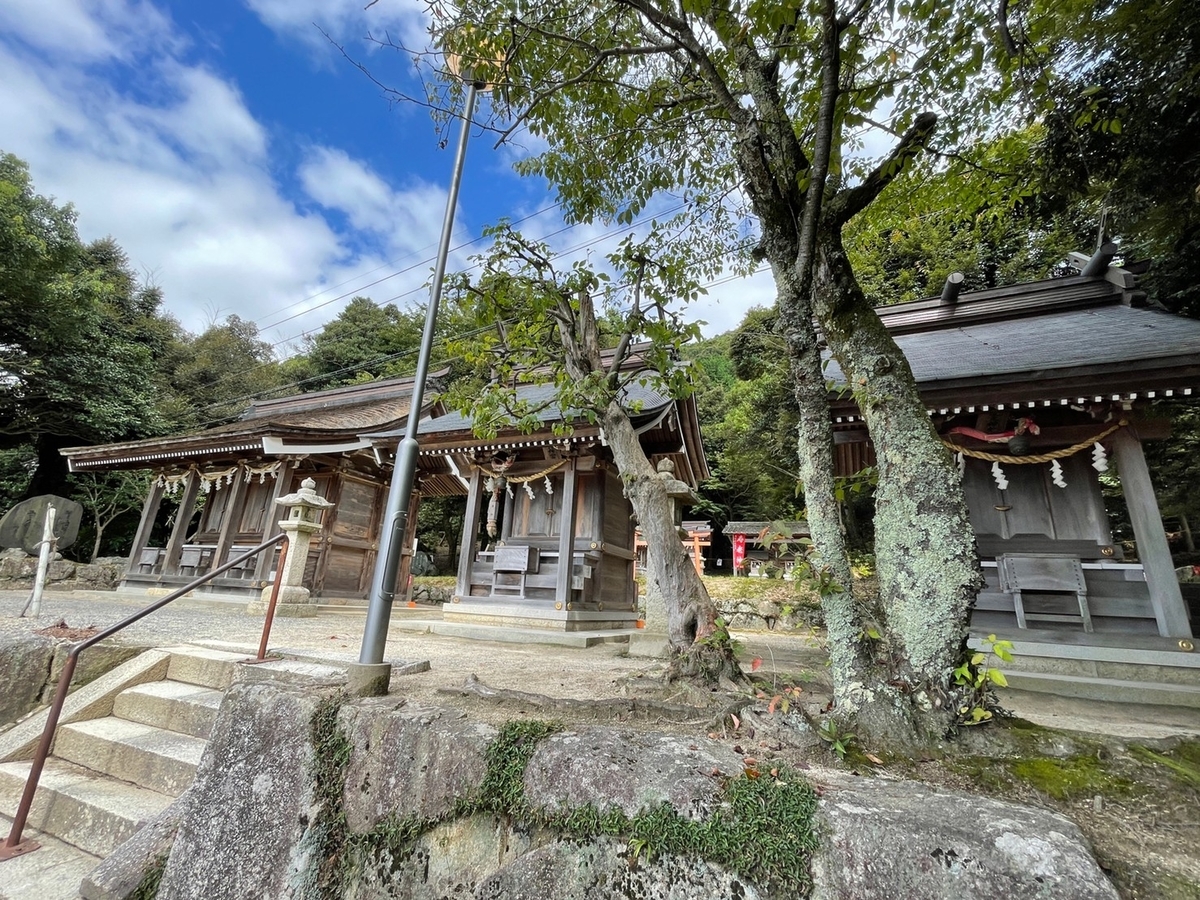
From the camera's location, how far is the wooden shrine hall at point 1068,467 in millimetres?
4797

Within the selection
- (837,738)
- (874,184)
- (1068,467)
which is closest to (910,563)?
(837,738)

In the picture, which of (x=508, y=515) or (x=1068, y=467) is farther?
(x=508, y=515)

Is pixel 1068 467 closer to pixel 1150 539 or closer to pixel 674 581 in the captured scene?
pixel 1150 539

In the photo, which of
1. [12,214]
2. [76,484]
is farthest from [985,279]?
[76,484]

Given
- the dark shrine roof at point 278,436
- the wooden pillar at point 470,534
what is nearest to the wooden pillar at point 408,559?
the dark shrine roof at point 278,436

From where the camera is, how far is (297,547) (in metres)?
8.11

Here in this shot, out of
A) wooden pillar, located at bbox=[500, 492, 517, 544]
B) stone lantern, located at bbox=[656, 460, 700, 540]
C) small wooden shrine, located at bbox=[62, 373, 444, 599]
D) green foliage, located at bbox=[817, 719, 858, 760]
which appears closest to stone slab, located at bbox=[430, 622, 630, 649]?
wooden pillar, located at bbox=[500, 492, 517, 544]

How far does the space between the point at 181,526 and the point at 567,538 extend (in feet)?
30.4

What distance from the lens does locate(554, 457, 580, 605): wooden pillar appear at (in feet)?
24.4

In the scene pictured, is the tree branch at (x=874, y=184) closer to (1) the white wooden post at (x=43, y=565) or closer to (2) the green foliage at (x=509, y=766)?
(2) the green foliage at (x=509, y=766)

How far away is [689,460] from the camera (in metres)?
9.02

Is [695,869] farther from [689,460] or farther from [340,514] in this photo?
[340,514]

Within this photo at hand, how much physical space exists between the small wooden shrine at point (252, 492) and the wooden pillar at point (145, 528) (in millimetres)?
22

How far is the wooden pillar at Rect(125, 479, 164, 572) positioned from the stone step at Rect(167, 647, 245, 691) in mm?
9964
